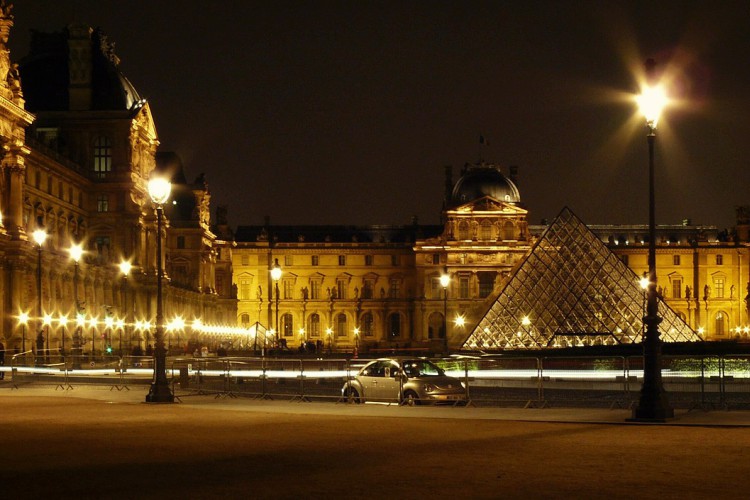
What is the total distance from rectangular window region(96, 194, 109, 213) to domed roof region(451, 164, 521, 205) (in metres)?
59.7

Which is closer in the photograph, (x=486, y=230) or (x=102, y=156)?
(x=102, y=156)

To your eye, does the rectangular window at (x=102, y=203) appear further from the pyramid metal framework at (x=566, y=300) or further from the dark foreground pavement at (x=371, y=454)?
the dark foreground pavement at (x=371, y=454)

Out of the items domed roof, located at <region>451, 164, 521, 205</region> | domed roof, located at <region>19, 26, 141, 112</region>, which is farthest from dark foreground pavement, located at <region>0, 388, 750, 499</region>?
domed roof, located at <region>451, 164, 521, 205</region>

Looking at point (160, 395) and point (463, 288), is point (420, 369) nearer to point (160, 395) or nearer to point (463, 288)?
point (160, 395)

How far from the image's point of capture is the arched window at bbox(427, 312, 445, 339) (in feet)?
406

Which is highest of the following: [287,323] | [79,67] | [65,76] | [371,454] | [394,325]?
[79,67]

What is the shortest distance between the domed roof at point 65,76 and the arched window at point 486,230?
56.3 meters

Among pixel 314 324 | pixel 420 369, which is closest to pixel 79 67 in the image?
pixel 420 369

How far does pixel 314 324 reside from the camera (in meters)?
128

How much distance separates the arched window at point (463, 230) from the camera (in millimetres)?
122750

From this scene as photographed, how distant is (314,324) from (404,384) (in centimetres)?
10329

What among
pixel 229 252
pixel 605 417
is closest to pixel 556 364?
pixel 605 417

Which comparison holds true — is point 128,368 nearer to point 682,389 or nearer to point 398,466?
point 682,389

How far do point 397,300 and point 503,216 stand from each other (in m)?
15.1
